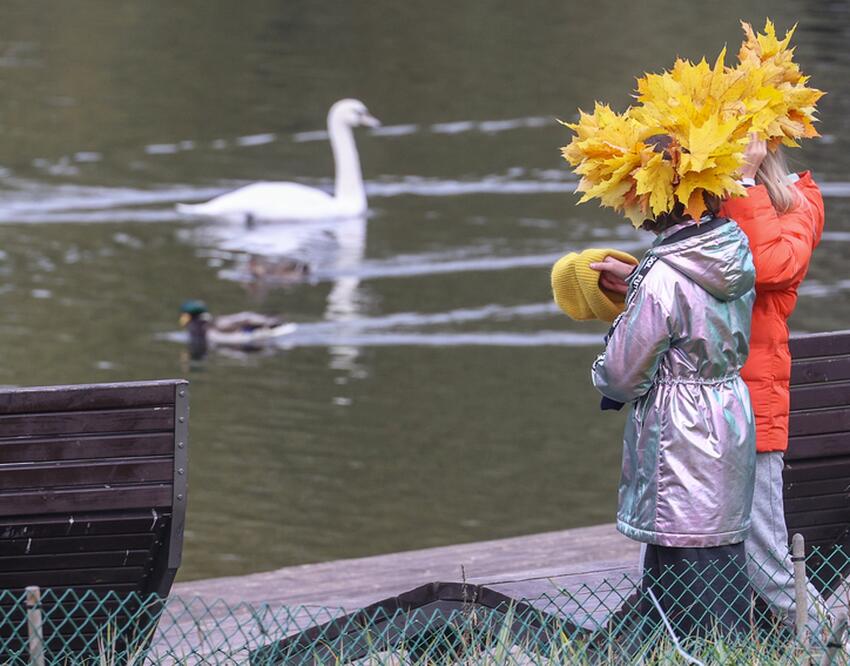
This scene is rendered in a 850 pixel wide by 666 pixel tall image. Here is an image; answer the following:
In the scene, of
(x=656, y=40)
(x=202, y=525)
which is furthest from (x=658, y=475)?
(x=656, y=40)

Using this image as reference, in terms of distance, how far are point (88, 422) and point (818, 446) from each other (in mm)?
2101

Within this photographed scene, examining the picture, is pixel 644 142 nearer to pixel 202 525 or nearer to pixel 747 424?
pixel 747 424

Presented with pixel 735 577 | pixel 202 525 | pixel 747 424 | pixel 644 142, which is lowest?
pixel 202 525

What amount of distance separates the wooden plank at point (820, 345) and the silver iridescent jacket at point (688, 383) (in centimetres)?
53

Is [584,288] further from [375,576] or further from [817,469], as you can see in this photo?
[375,576]

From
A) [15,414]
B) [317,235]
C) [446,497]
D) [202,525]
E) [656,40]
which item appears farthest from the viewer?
[656,40]

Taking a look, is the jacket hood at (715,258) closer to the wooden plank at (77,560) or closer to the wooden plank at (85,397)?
the wooden plank at (85,397)

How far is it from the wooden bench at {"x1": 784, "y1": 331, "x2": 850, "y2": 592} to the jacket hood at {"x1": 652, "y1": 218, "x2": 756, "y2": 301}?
640mm

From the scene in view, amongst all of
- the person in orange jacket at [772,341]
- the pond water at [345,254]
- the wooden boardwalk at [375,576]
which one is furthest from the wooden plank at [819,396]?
the pond water at [345,254]

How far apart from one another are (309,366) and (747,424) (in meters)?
8.04

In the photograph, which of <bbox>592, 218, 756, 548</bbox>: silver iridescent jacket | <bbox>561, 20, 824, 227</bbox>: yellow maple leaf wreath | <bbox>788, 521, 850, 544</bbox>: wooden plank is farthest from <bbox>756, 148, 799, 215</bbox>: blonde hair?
<bbox>788, 521, 850, 544</bbox>: wooden plank

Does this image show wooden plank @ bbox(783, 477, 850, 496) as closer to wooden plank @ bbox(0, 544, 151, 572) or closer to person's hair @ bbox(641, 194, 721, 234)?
person's hair @ bbox(641, 194, 721, 234)

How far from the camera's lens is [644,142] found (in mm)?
4508

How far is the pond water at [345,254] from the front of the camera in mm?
9805
